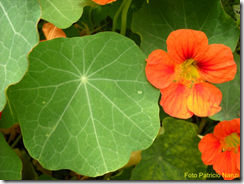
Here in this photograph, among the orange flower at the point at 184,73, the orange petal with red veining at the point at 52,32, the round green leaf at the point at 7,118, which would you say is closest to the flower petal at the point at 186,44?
the orange flower at the point at 184,73

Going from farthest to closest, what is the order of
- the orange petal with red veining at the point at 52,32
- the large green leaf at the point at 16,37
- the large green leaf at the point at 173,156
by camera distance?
the large green leaf at the point at 173,156 < the orange petal with red veining at the point at 52,32 < the large green leaf at the point at 16,37

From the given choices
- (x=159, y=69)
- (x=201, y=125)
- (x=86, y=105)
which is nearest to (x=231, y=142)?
(x=201, y=125)

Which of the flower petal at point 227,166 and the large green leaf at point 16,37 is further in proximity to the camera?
the flower petal at point 227,166

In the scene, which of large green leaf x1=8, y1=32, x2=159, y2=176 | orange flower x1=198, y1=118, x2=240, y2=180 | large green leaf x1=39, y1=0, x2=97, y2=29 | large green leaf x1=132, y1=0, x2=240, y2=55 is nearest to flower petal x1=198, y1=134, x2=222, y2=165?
orange flower x1=198, y1=118, x2=240, y2=180

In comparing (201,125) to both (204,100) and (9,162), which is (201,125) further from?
(9,162)

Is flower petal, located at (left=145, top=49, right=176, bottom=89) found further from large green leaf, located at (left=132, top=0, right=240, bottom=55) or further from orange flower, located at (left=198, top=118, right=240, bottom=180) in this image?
orange flower, located at (left=198, top=118, right=240, bottom=180)

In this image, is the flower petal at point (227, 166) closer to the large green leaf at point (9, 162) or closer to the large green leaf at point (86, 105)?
the large green leaf at point (86, 105)
